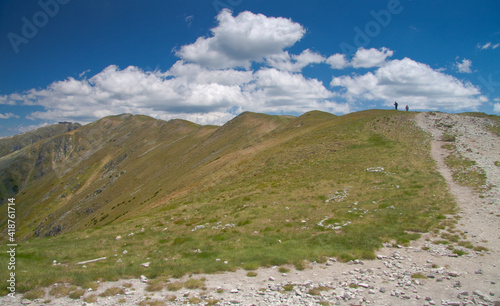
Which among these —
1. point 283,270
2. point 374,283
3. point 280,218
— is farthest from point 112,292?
point 280,218

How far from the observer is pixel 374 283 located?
500 inches

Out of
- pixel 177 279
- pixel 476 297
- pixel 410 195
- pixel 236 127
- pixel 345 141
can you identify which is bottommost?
A: pixel 177 279

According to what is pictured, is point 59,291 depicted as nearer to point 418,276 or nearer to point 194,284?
point 194,284

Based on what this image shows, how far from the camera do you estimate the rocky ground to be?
1139 centimetres

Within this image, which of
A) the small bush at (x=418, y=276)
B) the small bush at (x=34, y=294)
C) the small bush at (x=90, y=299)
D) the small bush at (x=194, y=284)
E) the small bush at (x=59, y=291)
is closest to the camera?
the small bush at (x=90, y=299)

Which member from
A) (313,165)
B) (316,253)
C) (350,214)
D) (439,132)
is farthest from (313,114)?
(316,253)

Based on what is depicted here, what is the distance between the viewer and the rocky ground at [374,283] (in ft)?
37.4

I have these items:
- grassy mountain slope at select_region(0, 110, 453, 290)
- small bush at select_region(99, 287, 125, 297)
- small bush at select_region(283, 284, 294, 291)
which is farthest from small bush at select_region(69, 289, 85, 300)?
small bush at select_region(283, 284, 294, 291)

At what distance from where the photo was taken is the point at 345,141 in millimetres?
53250

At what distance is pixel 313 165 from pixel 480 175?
66.1 feet

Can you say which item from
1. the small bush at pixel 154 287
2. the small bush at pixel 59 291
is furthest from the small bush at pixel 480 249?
the small bush at pixel 59 291

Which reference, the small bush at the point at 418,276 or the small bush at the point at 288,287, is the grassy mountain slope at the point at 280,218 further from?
the small bush at the point at 418,276

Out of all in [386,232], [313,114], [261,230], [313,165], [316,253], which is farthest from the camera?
[313,114]

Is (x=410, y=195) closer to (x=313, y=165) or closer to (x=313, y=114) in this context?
(x=313, y=165)
